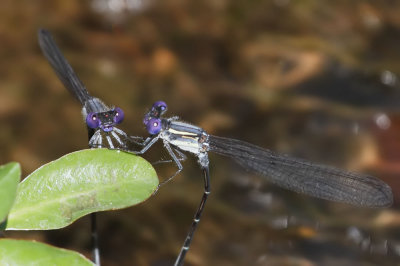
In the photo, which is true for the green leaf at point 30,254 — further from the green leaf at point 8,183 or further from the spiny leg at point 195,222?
the spiny leg at point 195,222

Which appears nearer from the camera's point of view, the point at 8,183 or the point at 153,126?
the point at 8,183

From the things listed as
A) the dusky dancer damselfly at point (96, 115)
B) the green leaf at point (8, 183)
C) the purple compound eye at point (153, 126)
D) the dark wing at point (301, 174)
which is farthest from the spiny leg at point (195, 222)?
the green leaf at point (8, 183)

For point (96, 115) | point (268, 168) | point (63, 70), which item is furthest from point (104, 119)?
point (268, 168)

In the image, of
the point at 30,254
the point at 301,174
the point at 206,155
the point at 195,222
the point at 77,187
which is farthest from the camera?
the point at 301,174

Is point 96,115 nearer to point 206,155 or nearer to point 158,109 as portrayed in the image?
point 158,109

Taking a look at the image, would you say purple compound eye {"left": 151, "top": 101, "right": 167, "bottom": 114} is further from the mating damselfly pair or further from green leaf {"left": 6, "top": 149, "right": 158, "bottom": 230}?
green leaf {"left": 6, "top": 149, "right": 158, "bottom": 230}

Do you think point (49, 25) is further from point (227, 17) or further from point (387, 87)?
point (387, 87)
